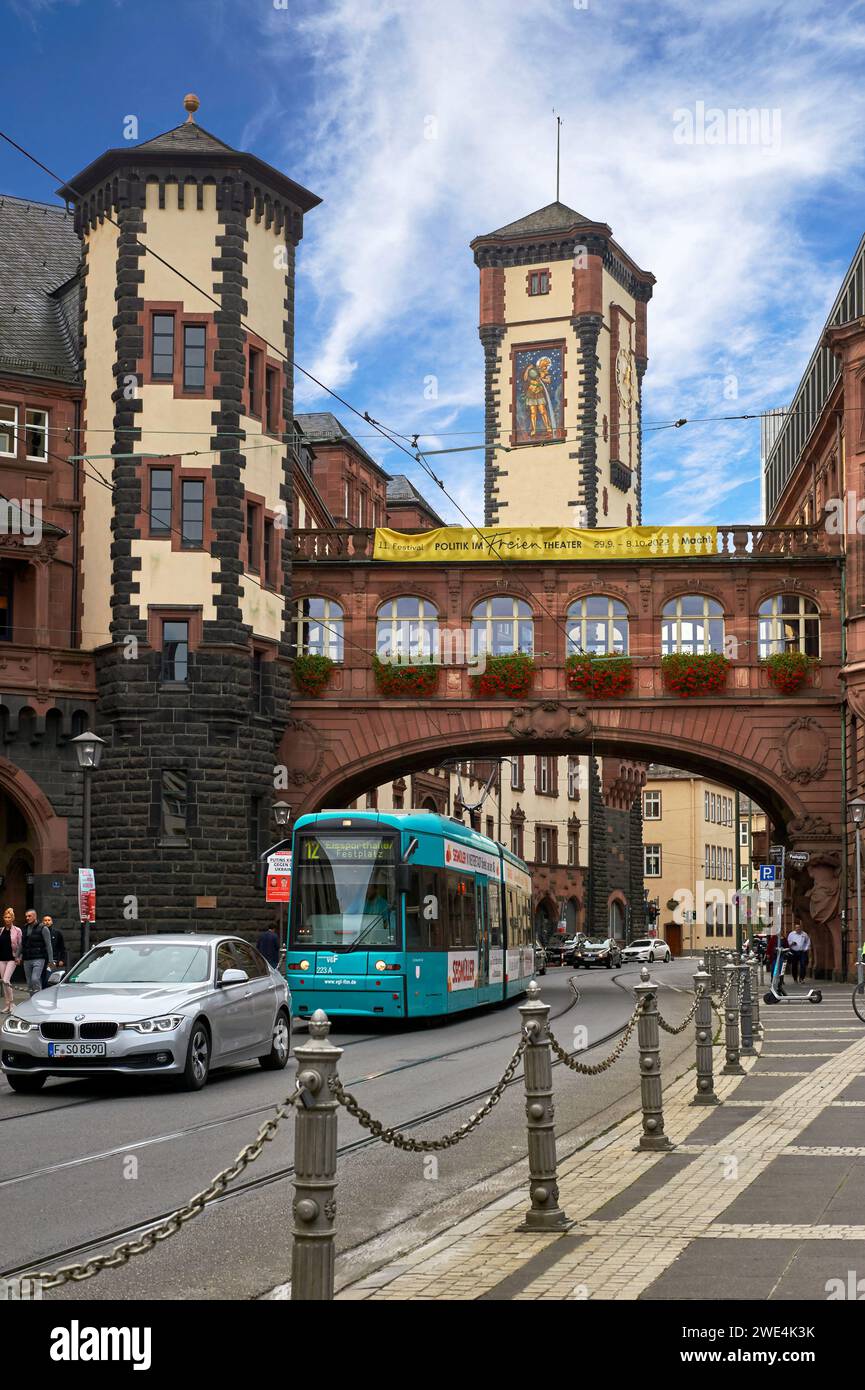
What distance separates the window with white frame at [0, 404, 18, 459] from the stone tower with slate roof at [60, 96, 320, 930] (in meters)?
1.88

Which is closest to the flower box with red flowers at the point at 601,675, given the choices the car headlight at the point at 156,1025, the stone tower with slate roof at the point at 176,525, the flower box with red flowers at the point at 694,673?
the flower box with red flowers at the point at 694,673

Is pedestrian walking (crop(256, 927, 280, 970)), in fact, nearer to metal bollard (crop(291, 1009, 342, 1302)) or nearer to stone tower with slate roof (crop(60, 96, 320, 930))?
stone tower with slate roof (crop(60, 96, 320, 930))

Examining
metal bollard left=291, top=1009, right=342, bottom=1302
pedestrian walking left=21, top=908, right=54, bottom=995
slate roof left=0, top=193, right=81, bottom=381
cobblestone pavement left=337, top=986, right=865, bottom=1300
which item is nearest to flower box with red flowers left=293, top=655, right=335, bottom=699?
slate roof left=0, top=193, right=81, bottom=381

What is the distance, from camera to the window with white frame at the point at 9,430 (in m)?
42.7

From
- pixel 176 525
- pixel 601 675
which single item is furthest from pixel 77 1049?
pixel 601 675

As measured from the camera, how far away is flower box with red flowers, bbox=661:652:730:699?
4603cm

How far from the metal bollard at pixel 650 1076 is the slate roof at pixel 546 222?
68654 millimetres

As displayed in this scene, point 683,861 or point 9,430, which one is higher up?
point 9,430

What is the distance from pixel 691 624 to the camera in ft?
154

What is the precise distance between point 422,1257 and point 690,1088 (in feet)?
28.1

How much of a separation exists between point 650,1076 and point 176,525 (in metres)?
31.0

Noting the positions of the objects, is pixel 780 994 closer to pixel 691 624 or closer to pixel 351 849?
pixel 351 849
